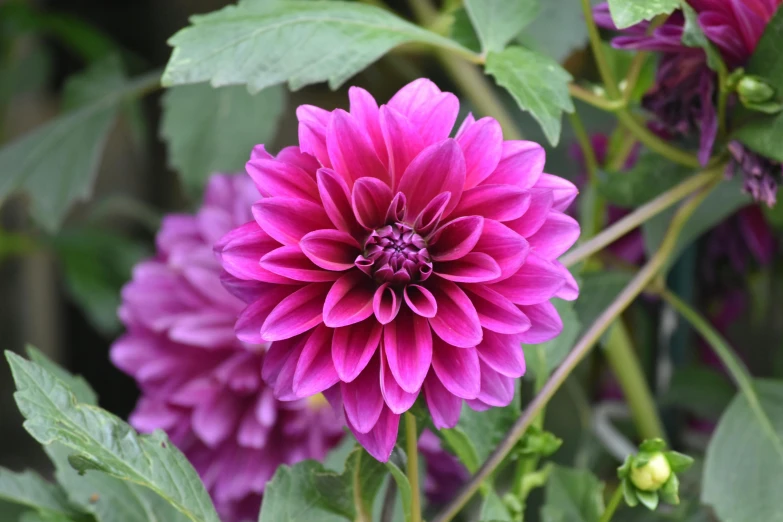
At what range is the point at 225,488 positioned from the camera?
0.48 m

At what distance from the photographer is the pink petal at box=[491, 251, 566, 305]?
259 mm

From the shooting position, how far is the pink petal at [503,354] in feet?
0.86

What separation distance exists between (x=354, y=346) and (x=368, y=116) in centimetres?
8

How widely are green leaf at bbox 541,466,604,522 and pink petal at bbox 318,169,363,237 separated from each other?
0.62 ft

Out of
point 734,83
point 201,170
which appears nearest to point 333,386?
point 734,83

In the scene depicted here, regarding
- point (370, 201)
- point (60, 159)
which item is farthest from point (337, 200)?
point (60, 159)

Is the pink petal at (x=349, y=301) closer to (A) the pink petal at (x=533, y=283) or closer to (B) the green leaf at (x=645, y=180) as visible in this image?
(A) the pink petal at (x=533, y=283)

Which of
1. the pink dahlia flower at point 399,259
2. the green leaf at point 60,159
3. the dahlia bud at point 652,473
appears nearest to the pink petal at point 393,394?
the pink dahlia flower at point 399,259

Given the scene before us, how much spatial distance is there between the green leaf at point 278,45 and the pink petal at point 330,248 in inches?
3.6

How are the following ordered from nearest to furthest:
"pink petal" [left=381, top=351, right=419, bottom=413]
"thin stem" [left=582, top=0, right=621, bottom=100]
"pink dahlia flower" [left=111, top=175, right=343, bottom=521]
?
1. "pink petal" [left=381, top=351, right=419, bottom=413]
2. "thin stem" [left=582, top=0, right=621, bottom=100]
3. "pink dahlia flower" [left=111, top=175, right=343, bottom=521]

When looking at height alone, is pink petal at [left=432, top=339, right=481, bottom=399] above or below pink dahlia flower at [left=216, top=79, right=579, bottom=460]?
below

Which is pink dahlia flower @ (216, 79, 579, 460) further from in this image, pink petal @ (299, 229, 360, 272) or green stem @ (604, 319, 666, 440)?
green stem @ (604, 319, 666, 440)

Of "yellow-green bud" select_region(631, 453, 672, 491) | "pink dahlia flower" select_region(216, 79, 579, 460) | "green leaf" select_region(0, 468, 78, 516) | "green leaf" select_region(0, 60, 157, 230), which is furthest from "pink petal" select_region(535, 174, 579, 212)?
"green leaf" select_region(0, 60, 157, 230)

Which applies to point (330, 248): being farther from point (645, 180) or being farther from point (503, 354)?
point (645, 180)
